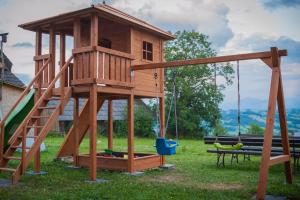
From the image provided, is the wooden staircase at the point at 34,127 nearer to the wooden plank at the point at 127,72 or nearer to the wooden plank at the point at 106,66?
the wooden plank at the point at 106,66

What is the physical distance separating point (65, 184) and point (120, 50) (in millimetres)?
4608

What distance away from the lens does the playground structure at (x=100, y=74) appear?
9016 mm

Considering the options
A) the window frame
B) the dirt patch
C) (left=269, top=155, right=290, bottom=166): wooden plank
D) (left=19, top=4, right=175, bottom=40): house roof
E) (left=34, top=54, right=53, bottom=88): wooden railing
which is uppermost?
(left=19, top=4, right=175, bottom=40): house roof

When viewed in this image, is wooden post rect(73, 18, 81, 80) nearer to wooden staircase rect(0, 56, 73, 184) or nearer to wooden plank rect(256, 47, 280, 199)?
wooden staircase rect(0, 56, 73, 184)

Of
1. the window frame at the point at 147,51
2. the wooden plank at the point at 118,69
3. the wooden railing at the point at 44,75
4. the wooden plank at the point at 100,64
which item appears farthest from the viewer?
the window frame at the point at 147,51

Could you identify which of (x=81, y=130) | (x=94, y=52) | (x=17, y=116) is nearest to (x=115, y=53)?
(x=94, y=52)

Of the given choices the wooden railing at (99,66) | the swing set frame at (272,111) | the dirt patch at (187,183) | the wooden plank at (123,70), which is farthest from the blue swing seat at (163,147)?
the swing set frame at (272,111)

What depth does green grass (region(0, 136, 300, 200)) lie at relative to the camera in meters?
7.54

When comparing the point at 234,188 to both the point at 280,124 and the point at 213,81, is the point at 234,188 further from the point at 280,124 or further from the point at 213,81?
the point at 213,81

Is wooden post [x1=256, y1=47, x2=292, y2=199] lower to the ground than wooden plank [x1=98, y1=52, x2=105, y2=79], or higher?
lower

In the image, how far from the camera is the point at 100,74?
9.94m

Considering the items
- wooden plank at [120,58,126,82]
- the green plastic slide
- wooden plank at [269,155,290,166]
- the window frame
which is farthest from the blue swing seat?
the green plastic slide

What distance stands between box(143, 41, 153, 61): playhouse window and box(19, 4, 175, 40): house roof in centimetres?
45

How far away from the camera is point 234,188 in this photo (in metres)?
8.49
